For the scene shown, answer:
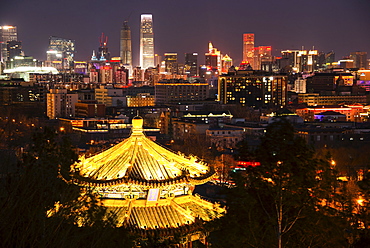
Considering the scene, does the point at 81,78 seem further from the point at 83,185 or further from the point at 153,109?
the point at 83,185

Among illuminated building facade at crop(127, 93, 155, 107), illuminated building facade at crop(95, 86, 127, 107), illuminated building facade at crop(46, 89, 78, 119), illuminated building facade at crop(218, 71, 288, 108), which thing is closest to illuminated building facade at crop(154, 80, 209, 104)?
illuminated building facade at crop(127, 93, 155, 107)

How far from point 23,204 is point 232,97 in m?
83.4

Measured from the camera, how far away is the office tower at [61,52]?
18938cm

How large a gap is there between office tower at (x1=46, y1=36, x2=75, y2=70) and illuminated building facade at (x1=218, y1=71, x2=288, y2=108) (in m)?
101

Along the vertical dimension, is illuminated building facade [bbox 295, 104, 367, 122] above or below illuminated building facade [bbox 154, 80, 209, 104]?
below

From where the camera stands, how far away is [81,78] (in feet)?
435

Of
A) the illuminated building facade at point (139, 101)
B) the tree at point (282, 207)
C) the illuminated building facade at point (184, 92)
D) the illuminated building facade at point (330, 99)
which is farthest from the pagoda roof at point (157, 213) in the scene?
the illuminated building facade at point (184, 92)

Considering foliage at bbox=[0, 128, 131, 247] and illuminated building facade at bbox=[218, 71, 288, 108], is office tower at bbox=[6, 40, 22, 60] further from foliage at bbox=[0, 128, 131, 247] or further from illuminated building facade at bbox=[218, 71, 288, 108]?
foliage at bbox=[0, 128, 131, 247]

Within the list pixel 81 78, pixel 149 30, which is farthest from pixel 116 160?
pixel 149 30

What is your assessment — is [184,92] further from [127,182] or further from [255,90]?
[127,182]

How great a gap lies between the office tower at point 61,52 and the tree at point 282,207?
180287mm

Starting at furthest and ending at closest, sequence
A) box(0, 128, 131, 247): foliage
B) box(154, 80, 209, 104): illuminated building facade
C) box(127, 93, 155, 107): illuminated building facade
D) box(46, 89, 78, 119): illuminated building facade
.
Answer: box(154, 80, 209, 104): illuminated building facade < box(127, 93, 155, 107): illuminated building facade < box(46, 89, 78, 119): illuminated building facade < box(0, 128, 131, 247): foliage

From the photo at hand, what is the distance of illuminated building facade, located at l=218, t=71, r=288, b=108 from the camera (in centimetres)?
8975

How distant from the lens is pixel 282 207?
29.6ft
